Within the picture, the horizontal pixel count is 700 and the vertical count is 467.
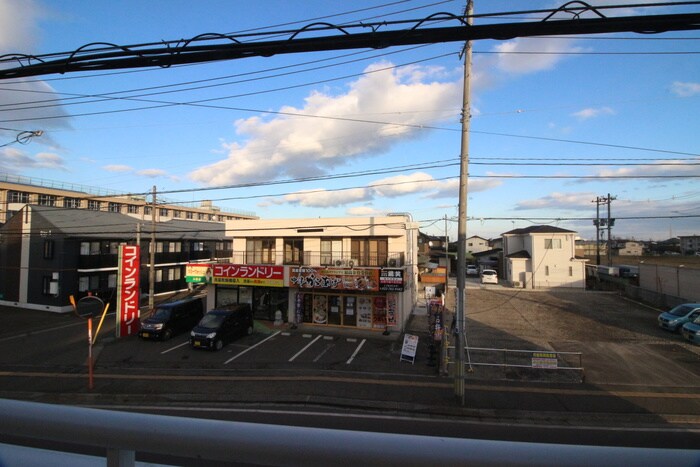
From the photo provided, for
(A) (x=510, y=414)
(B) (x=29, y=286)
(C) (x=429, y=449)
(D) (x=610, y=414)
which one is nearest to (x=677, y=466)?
(C) (x=429, y=449)

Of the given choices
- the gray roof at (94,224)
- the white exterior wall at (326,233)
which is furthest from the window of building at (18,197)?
the white exterior wall at (326,233)

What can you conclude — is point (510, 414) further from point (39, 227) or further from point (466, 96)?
point (39, 227)

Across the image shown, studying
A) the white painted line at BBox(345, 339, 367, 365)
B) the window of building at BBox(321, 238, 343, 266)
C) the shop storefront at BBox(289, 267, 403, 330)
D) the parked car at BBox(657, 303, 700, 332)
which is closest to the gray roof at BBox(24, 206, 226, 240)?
the window of building at BBox(321, 238, 343, 266)

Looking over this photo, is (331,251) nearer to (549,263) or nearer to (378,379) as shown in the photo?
(378,379)

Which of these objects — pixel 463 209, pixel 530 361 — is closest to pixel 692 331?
pixel 530 361

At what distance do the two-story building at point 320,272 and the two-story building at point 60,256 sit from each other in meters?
3.43

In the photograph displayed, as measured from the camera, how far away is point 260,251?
23344mm

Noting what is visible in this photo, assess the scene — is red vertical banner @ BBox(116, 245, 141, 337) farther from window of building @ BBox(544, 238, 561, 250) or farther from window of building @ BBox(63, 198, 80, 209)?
window of building @ BBox(63, 198, 80, 209)

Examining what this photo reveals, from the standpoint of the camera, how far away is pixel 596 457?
0.95 metres

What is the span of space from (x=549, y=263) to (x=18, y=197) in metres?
68.7

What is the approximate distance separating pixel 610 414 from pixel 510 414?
111 inches

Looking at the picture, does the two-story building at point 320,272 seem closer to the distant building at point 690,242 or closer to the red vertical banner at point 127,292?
the red vertical banner at point 127,292

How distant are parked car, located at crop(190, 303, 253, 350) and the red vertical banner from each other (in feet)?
14.7

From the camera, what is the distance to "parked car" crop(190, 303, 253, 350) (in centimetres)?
1627
